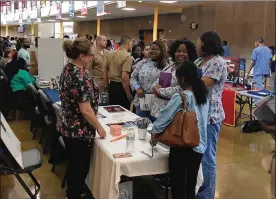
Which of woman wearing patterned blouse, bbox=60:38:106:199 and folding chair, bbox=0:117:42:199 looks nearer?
folding chair, bbox=0:117:42:199

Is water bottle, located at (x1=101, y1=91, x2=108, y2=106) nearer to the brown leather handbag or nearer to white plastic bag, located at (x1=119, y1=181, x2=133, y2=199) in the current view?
white plastic bag, located at (x1=119, y1=181, x2=133, y2=199)

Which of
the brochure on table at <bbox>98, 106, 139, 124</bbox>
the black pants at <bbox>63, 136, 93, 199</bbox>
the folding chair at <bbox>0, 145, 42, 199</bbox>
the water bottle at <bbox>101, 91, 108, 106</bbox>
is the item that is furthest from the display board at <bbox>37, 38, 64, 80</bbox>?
the black pants at <bbox>63, 136, 93, 199</bbox>

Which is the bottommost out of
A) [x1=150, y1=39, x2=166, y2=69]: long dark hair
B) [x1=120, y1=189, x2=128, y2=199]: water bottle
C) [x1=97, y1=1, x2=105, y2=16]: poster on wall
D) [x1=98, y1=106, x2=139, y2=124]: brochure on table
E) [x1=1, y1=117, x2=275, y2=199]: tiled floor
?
[x1=1, y1=117, x2=275, y2=199]: tiled floor

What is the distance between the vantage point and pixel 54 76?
6.04m

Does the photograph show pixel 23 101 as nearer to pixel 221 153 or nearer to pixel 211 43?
pixel 221 153

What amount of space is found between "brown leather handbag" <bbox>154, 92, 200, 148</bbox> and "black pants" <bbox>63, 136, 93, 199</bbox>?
71cm

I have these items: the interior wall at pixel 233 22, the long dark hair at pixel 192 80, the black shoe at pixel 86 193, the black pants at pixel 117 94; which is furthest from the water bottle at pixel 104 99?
the interior wall at pixel 233 22

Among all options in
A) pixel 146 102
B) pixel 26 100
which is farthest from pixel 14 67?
pixel 146 102

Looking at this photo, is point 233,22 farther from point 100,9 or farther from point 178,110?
point 178,110

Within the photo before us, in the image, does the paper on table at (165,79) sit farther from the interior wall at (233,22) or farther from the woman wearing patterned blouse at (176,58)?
the interior wall at (233,22)

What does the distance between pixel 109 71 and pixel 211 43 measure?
6.64 ft

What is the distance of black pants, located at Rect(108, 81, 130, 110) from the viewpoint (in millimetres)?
4188

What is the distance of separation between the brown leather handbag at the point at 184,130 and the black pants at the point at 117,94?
214cm

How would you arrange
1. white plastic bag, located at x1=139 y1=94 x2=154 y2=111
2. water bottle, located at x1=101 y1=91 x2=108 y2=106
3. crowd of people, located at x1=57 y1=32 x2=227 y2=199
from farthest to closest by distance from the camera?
water bottle, located at x1=101 y1=91 x2=108 y2=106 < white plastic bag, located at x1=139 y1=94 x2=154 y2=111 < crowd of people, located at x1=57 y1=32 x2=227 y2=199
